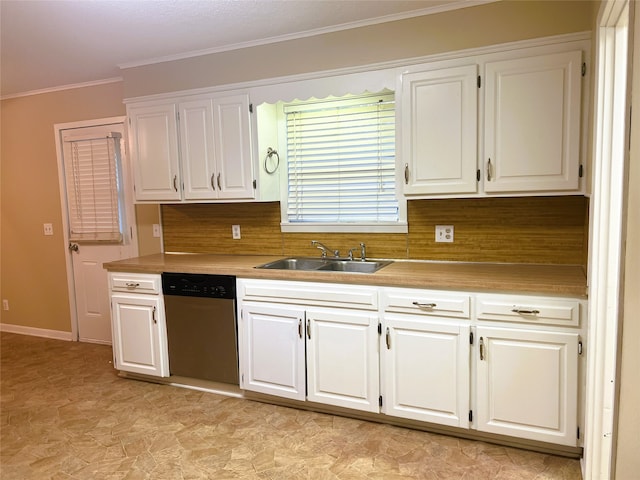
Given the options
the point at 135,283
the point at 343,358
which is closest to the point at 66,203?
the point at 135,283

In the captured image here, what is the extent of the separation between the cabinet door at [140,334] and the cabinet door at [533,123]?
94.4 inches

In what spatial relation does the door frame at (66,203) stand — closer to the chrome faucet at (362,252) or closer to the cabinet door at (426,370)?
the chrome faucet at (362,252)

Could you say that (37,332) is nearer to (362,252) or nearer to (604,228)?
(362,252)

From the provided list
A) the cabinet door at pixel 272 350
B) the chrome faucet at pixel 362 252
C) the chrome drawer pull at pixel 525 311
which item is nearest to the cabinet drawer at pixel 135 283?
the cabinet door at pixel 272 350

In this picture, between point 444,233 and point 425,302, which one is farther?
point 444,233

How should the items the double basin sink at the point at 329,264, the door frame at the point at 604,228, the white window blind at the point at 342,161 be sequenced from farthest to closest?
the white window blind at the point at 342,161 < the double basin sink at the point at 329,264 < the door frame at the point at 604,228

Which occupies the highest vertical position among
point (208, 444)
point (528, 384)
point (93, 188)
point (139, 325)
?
point (93, 188)

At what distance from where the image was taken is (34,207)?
14.8 ft

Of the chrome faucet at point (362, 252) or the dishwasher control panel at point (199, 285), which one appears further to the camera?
the chrome faucet at point (362, 252)

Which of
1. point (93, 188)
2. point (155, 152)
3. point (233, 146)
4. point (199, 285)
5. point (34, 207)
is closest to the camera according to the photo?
point (199, 285)

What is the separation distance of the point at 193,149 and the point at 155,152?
0.34 metres

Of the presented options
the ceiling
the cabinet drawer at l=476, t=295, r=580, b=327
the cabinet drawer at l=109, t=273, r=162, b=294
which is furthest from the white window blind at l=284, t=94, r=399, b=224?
the cabinet drawer at l=109, t=273, r=162, b=294

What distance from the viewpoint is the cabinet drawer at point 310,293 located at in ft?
8.46

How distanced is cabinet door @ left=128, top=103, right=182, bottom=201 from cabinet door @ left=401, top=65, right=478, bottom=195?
173cm
